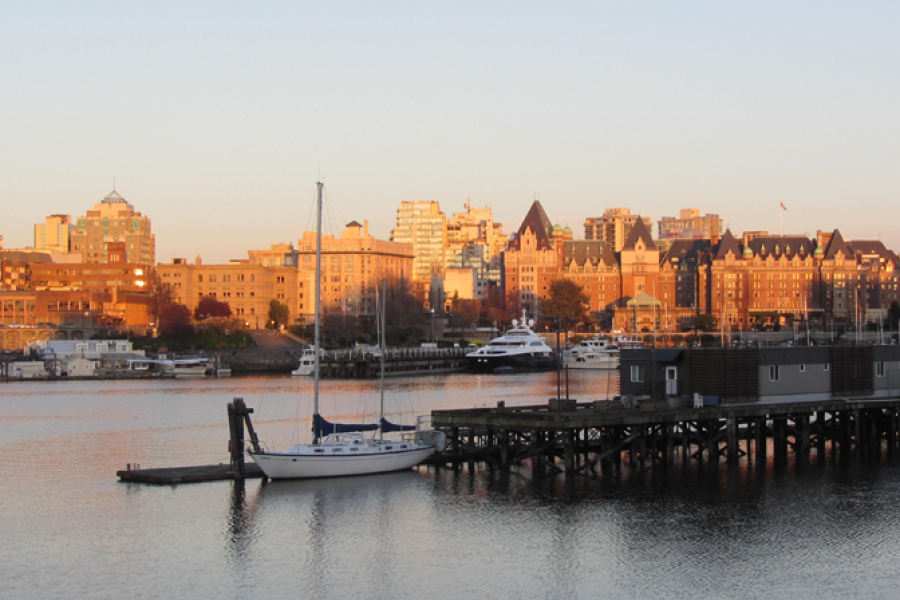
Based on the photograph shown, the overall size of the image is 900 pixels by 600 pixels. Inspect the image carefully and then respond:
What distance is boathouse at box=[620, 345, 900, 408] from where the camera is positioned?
4991cm

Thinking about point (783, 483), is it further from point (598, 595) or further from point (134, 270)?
point (134, 270)

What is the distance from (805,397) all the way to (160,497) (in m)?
27.9

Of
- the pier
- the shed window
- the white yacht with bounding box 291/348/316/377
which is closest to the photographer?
the shed window

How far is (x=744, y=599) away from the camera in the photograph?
A: 30641 mm

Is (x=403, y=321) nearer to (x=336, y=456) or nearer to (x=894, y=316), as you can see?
(x=894, y=316)

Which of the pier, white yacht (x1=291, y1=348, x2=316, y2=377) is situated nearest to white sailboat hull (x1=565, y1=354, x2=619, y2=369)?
the pier

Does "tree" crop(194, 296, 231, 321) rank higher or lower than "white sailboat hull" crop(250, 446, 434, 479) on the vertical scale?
higher

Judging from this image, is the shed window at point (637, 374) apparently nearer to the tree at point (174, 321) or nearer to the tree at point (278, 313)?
the tree at point (174, 321)

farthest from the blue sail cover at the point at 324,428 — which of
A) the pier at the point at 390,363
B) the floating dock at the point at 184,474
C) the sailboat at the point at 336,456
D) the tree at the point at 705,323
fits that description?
the tree at the point at 705,323

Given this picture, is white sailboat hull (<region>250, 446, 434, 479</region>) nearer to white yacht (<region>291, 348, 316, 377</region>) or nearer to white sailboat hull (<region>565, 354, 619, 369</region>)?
white yacht (<region>291, 348, 316, 377</region>)

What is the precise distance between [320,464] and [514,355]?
→ 91619 millimetres

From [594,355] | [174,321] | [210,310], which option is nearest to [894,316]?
[594,355]

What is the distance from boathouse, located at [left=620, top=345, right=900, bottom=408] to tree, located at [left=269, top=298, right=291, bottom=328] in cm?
13643

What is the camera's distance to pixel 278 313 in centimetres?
18688
